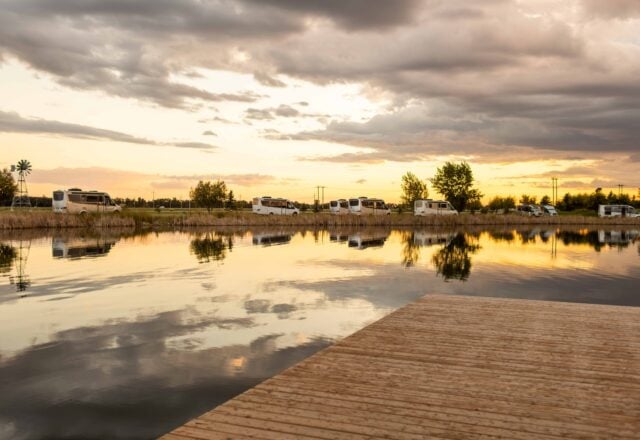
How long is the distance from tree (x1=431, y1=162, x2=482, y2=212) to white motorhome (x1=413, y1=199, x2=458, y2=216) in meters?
25.3

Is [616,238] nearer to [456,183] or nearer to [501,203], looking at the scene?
[456,183]

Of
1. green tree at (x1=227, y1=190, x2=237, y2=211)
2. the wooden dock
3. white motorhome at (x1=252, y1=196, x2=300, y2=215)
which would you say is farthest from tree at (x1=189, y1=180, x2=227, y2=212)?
the wooden dock

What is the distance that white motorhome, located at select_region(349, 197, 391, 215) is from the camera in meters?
70.5

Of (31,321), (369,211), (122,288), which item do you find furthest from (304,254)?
(369,211)

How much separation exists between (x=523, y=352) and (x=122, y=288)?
13.4 metres

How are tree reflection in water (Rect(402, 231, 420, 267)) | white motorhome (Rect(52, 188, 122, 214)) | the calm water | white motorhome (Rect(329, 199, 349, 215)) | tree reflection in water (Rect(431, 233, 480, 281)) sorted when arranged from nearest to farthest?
1. the calm water
2. tree reflection in water (Rect(431, 233, 480, 281))
3. tree reflection in water (Rect(402, 231, 420, 267))
4. white motorhome (Rect(52, 188, 122, 214))
5. white motorhome (Rect(329, 199, 349, 215))

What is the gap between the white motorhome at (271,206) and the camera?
69.6m

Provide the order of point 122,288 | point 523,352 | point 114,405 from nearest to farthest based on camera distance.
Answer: point 114,405, point 523,352, point 122,288

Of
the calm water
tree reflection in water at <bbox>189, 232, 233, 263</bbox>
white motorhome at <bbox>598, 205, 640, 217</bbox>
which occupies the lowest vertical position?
the calm water

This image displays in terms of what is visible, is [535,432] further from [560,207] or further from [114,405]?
[560,207]

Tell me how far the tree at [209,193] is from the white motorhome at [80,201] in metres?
36.4

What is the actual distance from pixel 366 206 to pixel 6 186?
70.6 metres

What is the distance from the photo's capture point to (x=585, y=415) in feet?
17.5

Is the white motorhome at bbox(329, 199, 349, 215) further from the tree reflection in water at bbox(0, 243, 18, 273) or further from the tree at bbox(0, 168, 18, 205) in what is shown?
the tree at bbox(0, 168, 18, 205)
